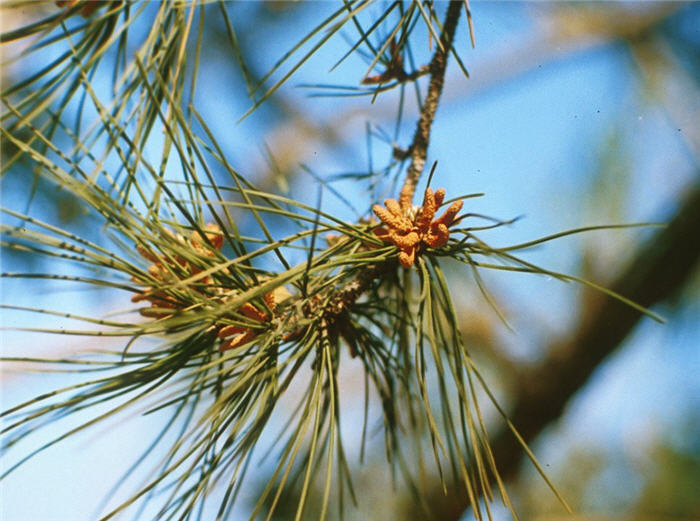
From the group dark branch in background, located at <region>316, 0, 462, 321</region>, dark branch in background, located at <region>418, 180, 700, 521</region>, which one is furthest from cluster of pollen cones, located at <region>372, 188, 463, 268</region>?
dark branch in background, located at <region>418, 180, 700, 521</region>

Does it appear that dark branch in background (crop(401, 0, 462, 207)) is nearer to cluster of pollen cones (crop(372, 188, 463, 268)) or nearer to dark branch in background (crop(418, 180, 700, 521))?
cluster of pollen cones (crop(372, 188, 463, 268))

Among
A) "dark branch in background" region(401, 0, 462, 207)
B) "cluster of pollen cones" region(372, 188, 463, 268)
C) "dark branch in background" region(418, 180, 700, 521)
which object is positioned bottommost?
"dark branch in background" region(418, 180, 700, 521)

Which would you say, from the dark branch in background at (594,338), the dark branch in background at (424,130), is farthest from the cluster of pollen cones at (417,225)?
the dark branch in background at (594,338)

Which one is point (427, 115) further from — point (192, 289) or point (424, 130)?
point (192, 289)

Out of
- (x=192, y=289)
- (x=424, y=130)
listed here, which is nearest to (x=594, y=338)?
(x=424, y=130)

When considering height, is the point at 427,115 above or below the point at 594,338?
above

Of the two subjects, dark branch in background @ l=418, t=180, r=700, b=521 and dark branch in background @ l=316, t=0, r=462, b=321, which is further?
dark branch in background @ l=418, t=180, r=700, b=521

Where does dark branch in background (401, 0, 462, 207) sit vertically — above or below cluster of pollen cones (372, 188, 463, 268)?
above

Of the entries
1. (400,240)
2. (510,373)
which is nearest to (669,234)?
(510,373)

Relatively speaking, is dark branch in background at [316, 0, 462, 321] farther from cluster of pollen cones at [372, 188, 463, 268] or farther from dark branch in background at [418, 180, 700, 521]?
dark branch in background at [418, 180, 700, 521]

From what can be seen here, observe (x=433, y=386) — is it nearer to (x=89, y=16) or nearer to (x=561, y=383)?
(x=561, y=383)
